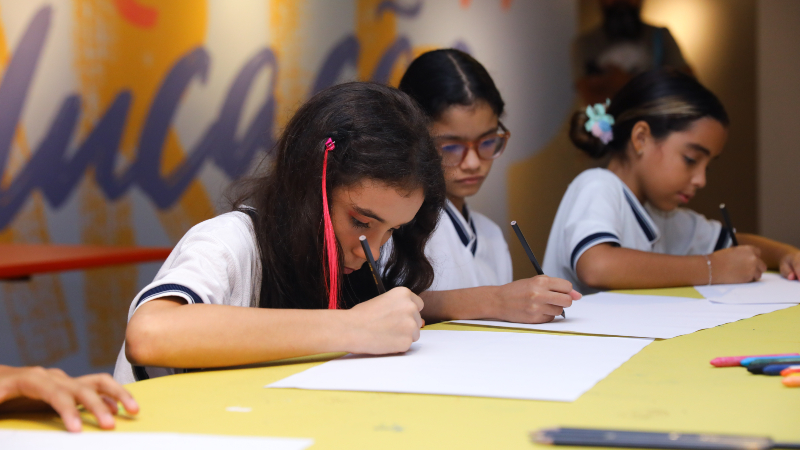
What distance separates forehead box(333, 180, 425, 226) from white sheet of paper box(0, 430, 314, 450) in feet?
1.48

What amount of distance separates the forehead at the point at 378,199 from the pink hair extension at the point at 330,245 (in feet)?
0.09

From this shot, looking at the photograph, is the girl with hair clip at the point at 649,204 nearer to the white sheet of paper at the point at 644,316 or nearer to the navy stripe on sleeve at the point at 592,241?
the navy stripe on sleeve at the point at 592,241

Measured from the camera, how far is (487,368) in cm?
68

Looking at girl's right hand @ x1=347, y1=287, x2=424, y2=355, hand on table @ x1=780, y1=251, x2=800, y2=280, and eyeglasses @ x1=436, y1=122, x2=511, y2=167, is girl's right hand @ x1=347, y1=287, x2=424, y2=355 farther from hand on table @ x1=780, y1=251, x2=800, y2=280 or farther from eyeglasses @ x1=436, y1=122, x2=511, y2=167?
hand on table @ x1=780, y1=251, x2=800, y2=280

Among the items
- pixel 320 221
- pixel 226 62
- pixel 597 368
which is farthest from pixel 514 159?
pixel 597 368

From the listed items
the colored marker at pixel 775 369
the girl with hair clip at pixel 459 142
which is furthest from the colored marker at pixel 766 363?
the girl with hair clip at pixel 459 142

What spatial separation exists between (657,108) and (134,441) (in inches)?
56.2

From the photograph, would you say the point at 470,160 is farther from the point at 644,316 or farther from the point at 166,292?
the point at 166,292

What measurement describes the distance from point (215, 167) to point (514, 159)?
4.26 feet

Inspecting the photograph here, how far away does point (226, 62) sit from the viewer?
221 centimetres

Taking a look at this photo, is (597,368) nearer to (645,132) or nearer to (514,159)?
(645,132)

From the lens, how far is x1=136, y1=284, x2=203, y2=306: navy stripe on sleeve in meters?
0.76

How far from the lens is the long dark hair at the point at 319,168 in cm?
91

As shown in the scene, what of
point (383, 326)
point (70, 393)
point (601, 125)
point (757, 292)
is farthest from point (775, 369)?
point (601, 125)
